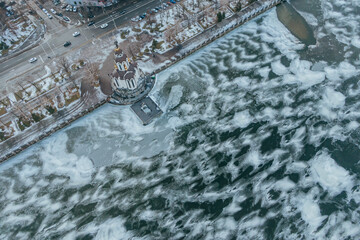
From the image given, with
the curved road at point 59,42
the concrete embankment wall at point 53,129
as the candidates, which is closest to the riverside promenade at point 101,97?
the concrete embankment wall at point 53,129

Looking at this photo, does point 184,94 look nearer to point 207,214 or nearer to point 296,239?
point 207,214

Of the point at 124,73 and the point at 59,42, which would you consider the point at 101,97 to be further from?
the point at 59,42

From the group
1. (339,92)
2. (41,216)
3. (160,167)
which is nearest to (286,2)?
(339,92)

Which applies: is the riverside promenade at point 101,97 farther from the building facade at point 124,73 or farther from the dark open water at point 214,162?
the building facade at point 124,73

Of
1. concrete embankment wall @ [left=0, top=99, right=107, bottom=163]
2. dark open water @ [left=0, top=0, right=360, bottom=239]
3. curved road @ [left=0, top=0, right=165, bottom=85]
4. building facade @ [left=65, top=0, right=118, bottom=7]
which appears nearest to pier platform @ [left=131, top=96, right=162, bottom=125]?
dark open water @ [left=0, top=0, right=360, bottom=239]

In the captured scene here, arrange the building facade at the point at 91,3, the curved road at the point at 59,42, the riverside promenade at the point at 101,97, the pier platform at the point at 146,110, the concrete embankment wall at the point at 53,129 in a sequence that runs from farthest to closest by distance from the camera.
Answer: the building facade at the point at 91,3
the curved road at the point at 59,42
the pier platform at the point at 146,110
the riverside promenade at the point at 101,97
the concrete embankment wall at the point at 53,129

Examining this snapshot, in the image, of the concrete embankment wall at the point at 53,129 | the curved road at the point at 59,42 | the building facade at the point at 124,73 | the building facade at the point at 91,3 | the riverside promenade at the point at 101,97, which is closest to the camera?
the concrete embankment wall at the point at 53,129

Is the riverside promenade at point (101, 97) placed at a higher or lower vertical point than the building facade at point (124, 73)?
lower

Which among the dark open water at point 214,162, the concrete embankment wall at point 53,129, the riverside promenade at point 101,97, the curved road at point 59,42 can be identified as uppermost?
the curved road at point 59,42
